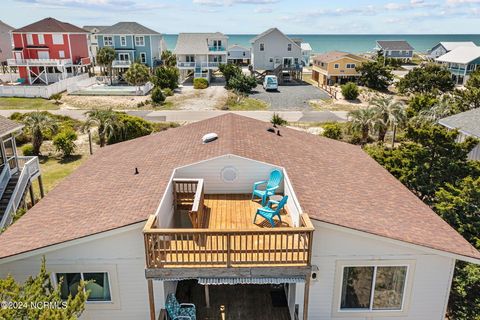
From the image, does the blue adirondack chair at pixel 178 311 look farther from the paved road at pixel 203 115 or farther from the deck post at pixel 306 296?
the paved road at pixel 203 115

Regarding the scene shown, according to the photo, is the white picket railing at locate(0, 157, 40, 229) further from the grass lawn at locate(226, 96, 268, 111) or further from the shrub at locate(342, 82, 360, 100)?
the shrub at locate(342, 82, 360, 100)

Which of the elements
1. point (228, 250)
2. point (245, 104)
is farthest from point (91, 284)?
point (245, 104)

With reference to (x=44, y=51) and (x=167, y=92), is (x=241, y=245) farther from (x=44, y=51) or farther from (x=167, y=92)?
(x=44, y=51)

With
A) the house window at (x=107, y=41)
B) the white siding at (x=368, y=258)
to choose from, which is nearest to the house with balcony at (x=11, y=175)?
the white siding at (x=368, y=258)

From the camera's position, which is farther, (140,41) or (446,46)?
(446,46)

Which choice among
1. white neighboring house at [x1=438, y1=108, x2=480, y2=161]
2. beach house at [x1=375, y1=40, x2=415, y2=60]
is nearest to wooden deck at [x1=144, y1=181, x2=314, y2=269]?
white neighboring house at [x1=438, y1=108, x2=480, y2=161]

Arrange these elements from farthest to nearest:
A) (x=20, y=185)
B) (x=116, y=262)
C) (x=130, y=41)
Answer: (x=130, y=41) < (x=20, y=185) < (x=116, y=262)

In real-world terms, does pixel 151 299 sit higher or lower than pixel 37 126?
lower
